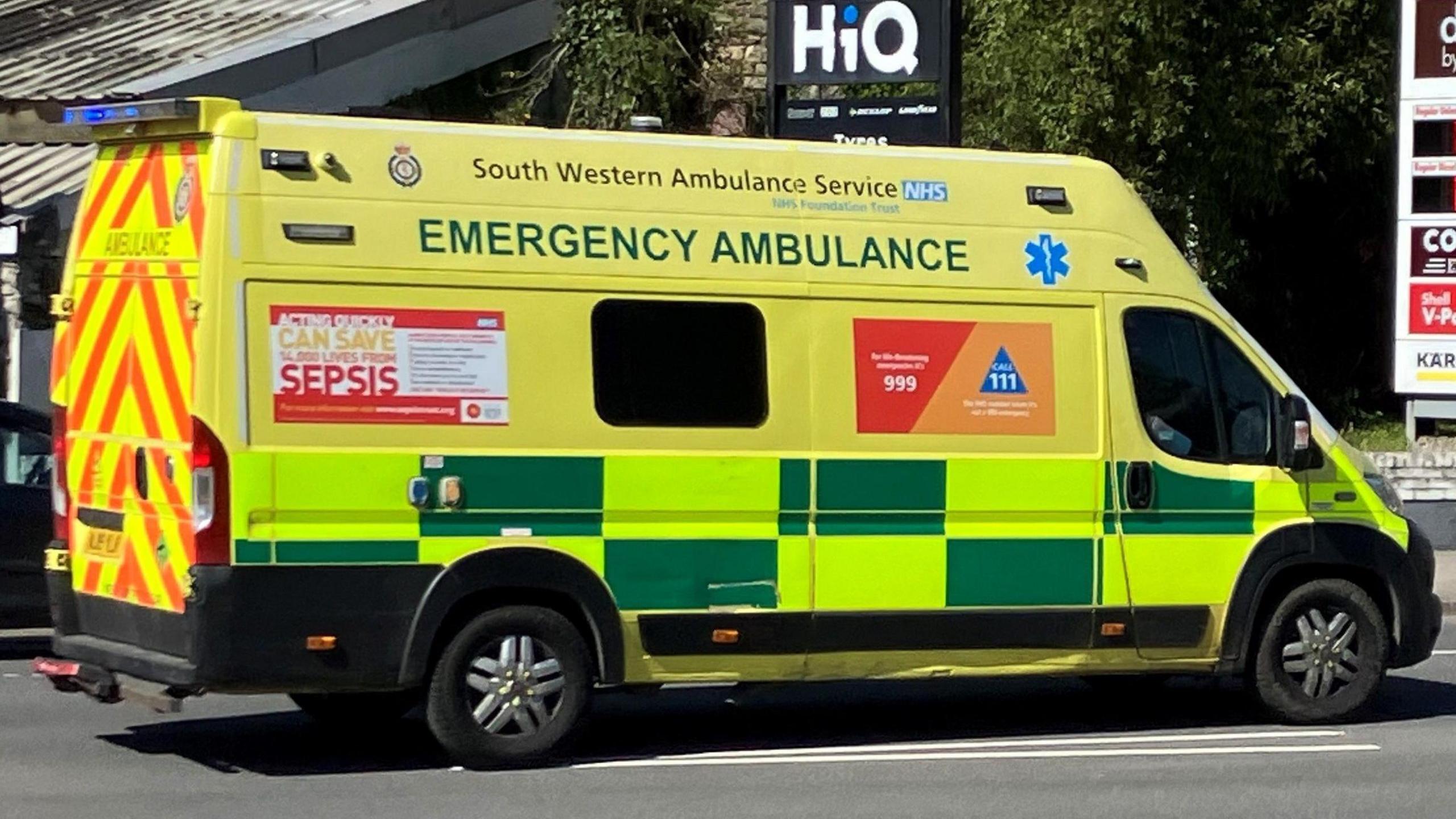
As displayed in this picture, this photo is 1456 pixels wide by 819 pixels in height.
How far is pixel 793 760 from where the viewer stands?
945cm

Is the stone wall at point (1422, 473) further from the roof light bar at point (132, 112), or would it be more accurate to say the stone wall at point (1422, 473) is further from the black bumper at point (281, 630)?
the roof light bar at point (132, 112)

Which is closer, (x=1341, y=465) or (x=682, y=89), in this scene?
(x=1341, y=465)

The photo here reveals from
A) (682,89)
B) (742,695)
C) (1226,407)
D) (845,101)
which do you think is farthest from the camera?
(682,89)

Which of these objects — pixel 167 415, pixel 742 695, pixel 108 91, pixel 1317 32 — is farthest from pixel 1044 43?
pixel 167 415

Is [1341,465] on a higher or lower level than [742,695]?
higher

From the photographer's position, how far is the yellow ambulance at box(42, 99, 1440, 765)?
8445mm

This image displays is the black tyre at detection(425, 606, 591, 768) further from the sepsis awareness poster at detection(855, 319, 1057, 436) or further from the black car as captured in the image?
the black car

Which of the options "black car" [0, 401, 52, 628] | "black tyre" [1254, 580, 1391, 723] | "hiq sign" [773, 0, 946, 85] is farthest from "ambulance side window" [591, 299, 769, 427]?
"hiq sign" [773, 0, 946, 85]

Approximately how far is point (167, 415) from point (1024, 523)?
11.2 ft

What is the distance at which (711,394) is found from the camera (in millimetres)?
9133

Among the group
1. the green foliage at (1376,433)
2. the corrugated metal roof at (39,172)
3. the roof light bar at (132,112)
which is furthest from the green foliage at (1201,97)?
the roof light bar at (132,112)

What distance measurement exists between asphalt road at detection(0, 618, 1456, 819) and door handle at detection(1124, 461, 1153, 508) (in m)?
1.02

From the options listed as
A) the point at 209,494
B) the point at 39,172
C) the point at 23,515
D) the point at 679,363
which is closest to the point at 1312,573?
the point at 679,363

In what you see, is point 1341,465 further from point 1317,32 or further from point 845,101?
point 1317,32
